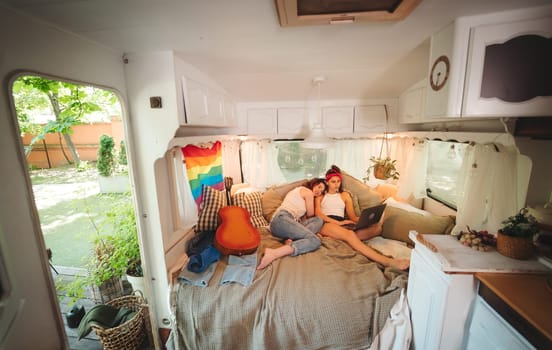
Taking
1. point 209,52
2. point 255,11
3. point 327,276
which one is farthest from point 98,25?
point 327,276

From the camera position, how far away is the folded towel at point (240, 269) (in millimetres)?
1488

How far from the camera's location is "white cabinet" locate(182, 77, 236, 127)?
1.50 metres

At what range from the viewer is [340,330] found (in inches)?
52.7

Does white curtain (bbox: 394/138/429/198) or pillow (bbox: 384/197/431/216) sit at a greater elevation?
white curtain (bbox: 394/138/429/198)

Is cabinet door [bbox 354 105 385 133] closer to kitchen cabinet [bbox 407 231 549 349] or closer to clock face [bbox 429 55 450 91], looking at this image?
clock face [bbox 429 55 450 91]

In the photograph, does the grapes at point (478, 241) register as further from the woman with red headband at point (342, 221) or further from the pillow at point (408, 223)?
the pillow at point (408, 223)

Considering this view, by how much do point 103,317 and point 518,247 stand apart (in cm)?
274

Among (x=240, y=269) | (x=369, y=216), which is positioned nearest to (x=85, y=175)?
(x=240, y=269)

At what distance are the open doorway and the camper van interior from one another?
416 millimetres

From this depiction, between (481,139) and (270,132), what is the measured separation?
2.13 m

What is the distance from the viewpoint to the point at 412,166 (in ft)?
8.13

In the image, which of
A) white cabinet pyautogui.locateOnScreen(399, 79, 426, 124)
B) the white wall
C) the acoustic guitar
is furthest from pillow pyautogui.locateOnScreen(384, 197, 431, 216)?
the white wall

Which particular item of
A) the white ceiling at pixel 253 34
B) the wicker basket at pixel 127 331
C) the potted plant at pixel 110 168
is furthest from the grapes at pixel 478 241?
the potted plant at pixel 110 168

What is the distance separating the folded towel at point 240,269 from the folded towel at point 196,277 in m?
0.11
